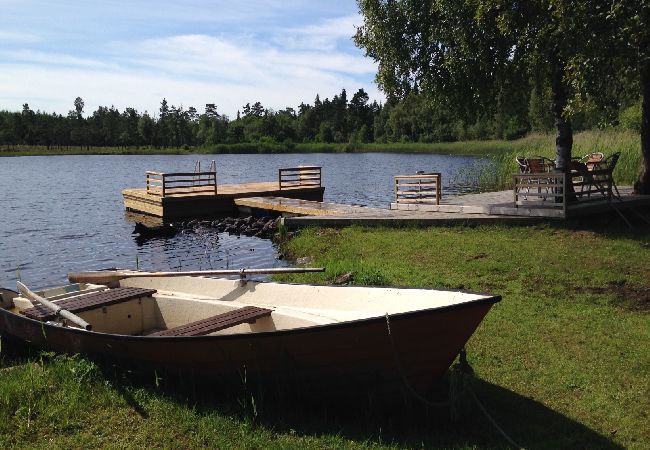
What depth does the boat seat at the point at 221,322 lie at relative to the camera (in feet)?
20.5

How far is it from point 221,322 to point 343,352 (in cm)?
164

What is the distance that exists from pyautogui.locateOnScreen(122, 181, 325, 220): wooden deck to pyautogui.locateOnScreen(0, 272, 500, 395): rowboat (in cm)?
1563

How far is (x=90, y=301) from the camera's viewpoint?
7680mm

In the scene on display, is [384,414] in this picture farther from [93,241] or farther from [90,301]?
[93,241]

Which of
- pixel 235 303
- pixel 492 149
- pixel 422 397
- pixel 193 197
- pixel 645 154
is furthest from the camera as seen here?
pixel 492 149

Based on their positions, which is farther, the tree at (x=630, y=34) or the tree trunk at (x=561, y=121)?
the tree trunk at (x=561, y=121)

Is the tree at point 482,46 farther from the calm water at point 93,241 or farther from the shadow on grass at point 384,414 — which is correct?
the shadow on grass at point 384,414

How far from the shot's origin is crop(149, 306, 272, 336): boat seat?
6238 mm

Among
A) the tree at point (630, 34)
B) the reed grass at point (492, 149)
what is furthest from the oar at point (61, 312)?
the reed grass at point (492, 149)

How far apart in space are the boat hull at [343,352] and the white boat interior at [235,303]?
0.25 meters

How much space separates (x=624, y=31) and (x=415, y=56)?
658cm

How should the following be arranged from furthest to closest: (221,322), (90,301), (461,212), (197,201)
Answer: (197,201) < (461,212) < (90,301) < (221,322)

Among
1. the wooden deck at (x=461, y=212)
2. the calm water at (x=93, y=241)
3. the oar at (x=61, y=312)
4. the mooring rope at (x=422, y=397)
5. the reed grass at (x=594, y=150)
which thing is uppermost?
the reed grass at (x=594, y=150)

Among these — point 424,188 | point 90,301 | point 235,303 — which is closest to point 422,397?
point 235,303
